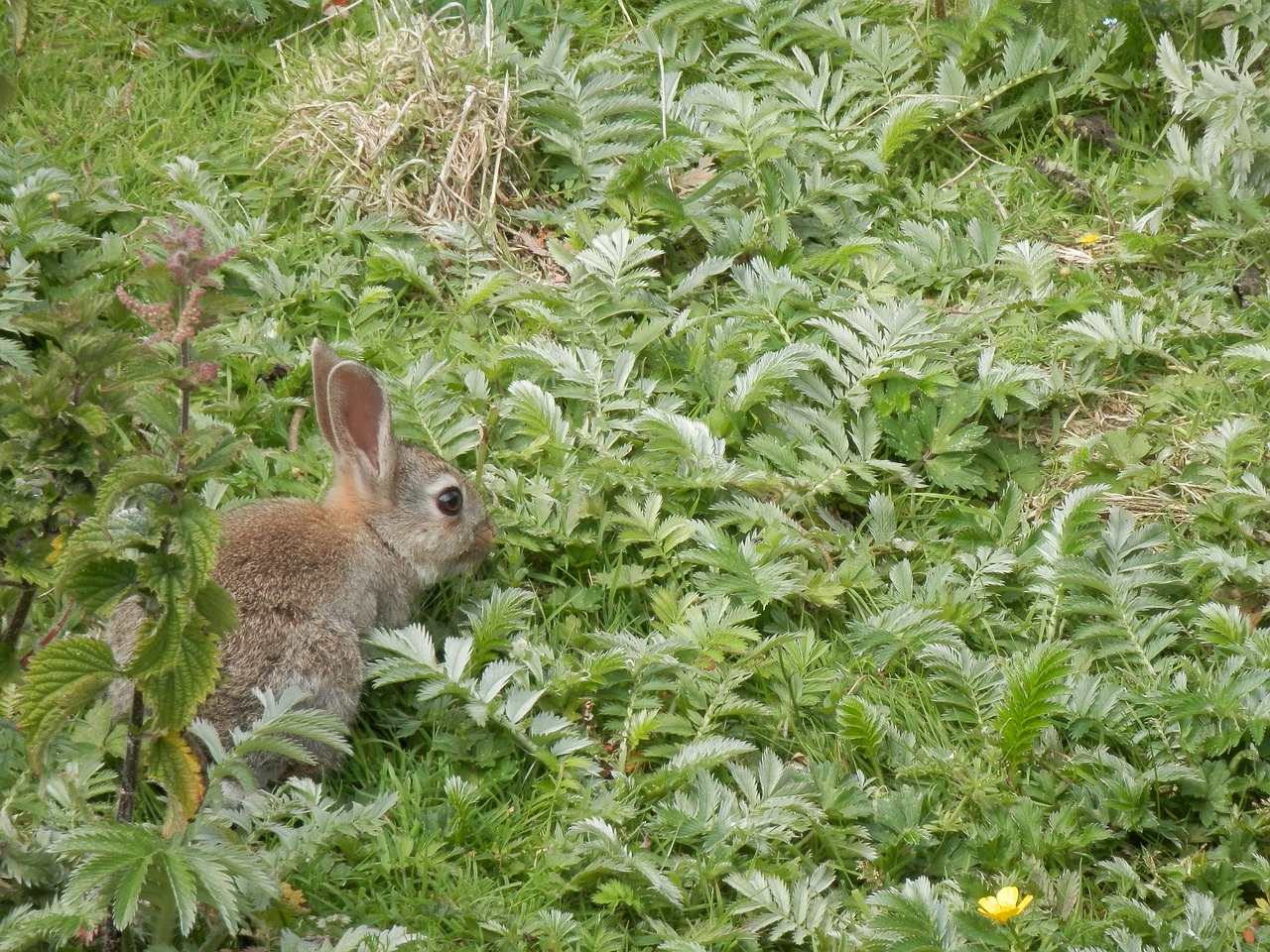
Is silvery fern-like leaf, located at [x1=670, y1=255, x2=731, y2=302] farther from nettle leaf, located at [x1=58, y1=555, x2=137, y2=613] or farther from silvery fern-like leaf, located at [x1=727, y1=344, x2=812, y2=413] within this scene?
nettle leaf, located at [x1=58, y1=555, x2=137, y2=613]

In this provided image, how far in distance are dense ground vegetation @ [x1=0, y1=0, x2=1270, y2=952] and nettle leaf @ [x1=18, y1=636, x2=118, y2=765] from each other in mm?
10

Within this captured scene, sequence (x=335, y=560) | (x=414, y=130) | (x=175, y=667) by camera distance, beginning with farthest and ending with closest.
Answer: (x=414, y=130)
(x=335, y=560)
(x=175, y=667)

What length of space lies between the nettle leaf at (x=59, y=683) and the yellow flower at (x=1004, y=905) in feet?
7.36

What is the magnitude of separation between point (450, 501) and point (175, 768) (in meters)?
1.78

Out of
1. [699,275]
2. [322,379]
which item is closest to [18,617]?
[322,379]

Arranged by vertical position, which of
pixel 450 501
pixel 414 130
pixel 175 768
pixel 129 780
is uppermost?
pixel 414 130

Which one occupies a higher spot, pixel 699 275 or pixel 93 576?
pixel 93 576

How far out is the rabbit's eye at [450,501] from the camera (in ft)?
15.7

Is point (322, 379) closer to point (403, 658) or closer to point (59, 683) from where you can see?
point (403, 658)

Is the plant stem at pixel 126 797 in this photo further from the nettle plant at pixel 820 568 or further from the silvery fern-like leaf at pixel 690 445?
the silvery fern-like leaf at pixel 690 445

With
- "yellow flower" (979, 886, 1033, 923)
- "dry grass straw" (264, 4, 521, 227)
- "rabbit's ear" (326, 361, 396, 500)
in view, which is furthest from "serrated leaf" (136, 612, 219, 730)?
"dry grass straw" (264, 4, 521, 227)

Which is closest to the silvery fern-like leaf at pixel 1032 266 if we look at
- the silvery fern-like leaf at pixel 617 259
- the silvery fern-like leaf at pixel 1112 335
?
the silvery fern-like leaf at pixel 1112 335

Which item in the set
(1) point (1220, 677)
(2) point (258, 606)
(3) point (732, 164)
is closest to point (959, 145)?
(3) point (732, 164)

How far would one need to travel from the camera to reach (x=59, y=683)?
306 cm
